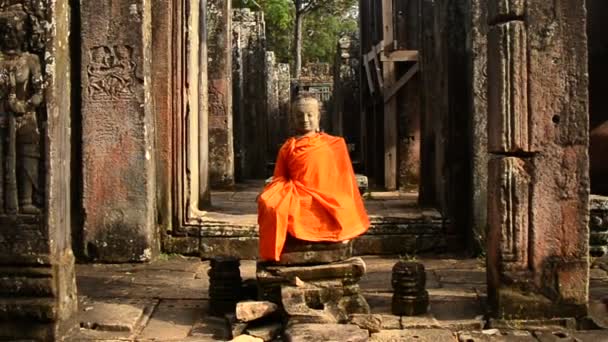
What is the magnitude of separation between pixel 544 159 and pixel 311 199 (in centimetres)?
178

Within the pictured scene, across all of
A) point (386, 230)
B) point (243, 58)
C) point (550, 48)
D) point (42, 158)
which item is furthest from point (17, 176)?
point (243, 58)

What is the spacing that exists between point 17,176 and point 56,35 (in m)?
1.05

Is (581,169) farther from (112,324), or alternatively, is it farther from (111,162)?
(111,162)

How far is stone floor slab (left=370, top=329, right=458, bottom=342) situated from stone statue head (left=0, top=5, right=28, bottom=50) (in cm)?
329

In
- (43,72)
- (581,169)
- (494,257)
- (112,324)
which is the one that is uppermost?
(43,72)

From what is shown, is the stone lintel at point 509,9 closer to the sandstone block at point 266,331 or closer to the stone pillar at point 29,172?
the sandstone block at point 266,331

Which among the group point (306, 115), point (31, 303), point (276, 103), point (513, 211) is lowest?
point (31, 303)

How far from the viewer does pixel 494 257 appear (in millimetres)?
6605

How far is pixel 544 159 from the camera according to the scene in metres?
6.43

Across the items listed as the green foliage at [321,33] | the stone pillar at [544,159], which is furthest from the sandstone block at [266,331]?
the green foliage at [321,33]

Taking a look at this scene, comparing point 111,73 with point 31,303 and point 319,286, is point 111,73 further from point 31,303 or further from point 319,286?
point 319,286

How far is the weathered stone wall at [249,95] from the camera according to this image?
60.8ft

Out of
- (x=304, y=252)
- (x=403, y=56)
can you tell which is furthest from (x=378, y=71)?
(x=304, y=252)

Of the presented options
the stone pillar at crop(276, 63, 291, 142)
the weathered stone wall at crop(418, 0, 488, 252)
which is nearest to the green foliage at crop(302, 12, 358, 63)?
the stone pillar at crop(276, 63, 291, 142)
